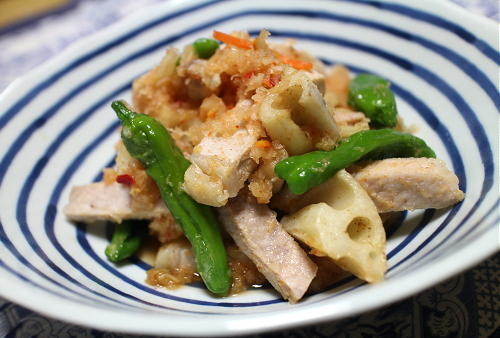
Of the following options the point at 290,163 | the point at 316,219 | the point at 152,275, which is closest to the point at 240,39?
the point at 290,163

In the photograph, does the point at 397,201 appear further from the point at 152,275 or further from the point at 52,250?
the point at 52,250

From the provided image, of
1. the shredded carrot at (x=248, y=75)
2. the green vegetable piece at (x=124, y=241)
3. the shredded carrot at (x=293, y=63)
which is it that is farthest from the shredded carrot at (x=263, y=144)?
the green vegetable piece at (x=124, y=241)

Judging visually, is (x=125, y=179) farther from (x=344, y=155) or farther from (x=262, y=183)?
(x=344, y=155)

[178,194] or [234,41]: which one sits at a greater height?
[234,41]

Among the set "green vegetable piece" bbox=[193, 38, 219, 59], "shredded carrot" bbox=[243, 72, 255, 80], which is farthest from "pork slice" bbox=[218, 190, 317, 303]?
"green vegetable piece" bbox=[193, 38, 219, 59]

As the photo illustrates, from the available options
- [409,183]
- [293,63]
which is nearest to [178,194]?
[293,63]

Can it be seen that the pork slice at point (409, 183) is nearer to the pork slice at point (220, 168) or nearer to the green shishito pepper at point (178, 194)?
the pork slice at point (220, 168)
